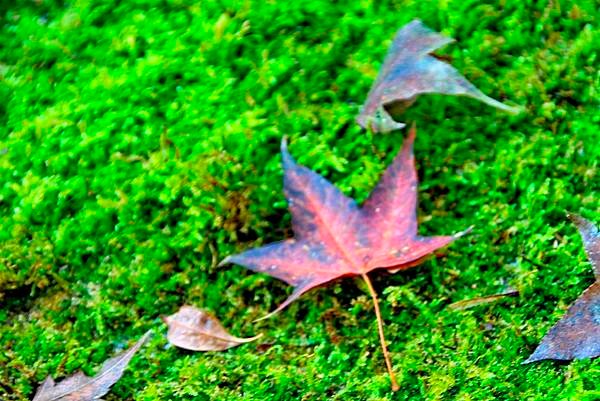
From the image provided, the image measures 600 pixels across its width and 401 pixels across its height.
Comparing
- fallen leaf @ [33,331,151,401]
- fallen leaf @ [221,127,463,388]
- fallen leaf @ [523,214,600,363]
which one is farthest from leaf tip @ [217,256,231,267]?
fallen leaf @ [523,214,600,363]

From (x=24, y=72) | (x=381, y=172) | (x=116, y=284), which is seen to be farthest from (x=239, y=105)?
(x=24, y=72)

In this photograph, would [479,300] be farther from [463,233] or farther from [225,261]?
[225,261]

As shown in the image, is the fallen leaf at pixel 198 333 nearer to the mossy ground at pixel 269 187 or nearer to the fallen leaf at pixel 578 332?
the mossy ground at pixel 269 187

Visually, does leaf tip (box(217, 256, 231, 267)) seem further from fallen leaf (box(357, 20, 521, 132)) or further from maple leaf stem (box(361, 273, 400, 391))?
fallen leaf (box(357, 20, 521, 132))

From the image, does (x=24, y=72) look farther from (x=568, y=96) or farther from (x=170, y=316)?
(x=568, y=96)

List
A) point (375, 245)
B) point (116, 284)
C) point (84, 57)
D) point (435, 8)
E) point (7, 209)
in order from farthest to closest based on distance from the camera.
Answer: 1. point (84, 57)
2. point (435, 8)
3. point (7, 209)
4. point (116, 284)
5. point (375, 245)
